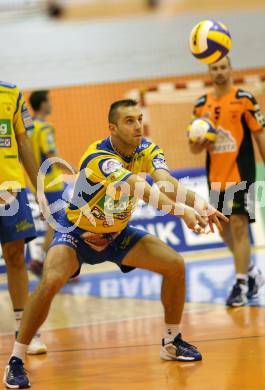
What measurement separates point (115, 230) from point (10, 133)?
1221mm

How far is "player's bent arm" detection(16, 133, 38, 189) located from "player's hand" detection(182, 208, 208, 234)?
1.86 metres

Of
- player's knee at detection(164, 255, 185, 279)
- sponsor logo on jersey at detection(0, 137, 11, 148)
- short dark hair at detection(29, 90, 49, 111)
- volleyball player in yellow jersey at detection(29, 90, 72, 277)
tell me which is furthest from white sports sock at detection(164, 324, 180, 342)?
short dark hair at detection(29, 90, 49, 111)

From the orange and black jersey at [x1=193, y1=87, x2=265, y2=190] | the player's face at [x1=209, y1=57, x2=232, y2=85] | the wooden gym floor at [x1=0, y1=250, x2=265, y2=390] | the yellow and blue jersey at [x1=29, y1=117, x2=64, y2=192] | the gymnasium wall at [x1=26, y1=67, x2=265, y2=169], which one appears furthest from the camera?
the gymnasium wall at [x1=26, y1=67, x2=265, y2=169]

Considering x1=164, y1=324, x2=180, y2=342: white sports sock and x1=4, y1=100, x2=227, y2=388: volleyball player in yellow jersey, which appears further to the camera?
x1=164, y1=324, x2=180, y2=342: white sports sock

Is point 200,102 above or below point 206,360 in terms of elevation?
above

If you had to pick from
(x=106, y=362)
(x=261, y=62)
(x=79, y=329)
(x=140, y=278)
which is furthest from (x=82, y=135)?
(x=106, y=362)

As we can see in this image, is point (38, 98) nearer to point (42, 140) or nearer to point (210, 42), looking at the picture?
point (42, 140)

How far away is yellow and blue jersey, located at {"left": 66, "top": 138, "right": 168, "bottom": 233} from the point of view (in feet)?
19.6

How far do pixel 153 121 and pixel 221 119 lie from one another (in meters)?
6.88

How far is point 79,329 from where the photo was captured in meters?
7.86

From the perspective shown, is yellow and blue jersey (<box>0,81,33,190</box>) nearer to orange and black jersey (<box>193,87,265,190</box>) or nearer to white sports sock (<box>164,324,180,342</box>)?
white sports sock (<box>164,324,180,342</box>)

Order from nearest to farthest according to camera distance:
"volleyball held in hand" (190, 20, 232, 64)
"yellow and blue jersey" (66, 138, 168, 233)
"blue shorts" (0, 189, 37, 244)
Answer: "yellow and blue jersey" (66, 138, 168, 233), "blue shorts" (0, 189, 37, 244), "volleyball held in hand" (190, 20, 232, 64)

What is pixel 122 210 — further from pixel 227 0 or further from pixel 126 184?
pixel 227 0

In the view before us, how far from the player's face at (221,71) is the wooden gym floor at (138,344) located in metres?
2.18
